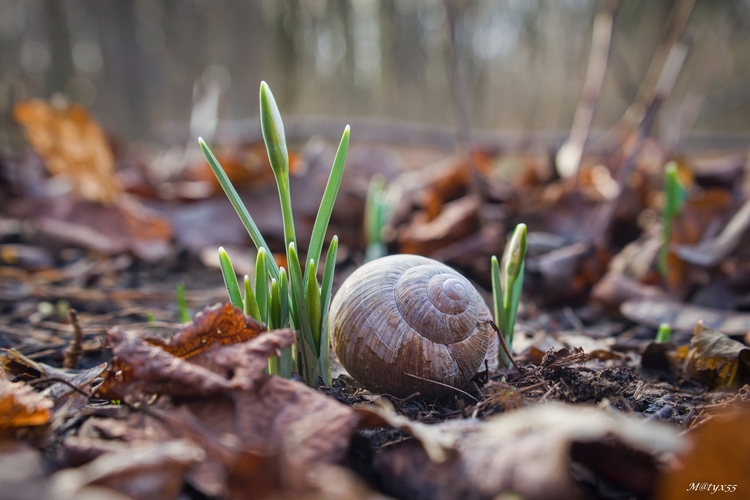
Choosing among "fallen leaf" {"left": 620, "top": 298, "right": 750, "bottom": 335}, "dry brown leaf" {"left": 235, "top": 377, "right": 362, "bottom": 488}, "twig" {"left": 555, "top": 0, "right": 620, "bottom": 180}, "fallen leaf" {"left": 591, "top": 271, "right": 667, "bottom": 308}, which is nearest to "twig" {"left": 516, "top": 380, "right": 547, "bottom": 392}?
"dry brown leaf" {"left": 235, "top": 377, "right": 362, "bottom": 488}

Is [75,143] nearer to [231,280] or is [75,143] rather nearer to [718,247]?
[231,280]

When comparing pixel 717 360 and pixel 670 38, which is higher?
pixel 670 38

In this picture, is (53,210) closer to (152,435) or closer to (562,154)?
(152,435)

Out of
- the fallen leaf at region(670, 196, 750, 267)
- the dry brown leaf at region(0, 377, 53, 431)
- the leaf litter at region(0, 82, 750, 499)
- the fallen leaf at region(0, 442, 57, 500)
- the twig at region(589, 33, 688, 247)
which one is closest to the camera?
the fallen leaf at region(0, 442, 57, 500)

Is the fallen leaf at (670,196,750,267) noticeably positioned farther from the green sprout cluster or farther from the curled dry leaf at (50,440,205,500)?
the curled dry leaf at (50,440,205,500)

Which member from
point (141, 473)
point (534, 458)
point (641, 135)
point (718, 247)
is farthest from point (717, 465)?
point (641, 135)

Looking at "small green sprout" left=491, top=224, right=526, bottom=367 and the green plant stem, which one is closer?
the green plant stem
